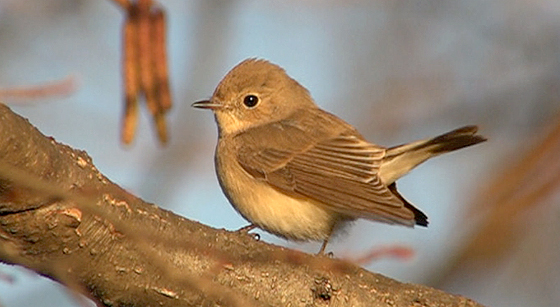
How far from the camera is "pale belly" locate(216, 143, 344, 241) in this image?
4.86 metres

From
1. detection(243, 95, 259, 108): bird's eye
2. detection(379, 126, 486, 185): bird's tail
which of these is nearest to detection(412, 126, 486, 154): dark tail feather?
detection(379, 126, 486, 185): bird's tail

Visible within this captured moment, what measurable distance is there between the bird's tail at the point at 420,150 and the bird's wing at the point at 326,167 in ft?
0.23

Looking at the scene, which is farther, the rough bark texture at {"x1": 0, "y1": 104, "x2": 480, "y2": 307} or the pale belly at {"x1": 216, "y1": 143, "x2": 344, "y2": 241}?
the pale belly at {"x1": 216, "y1": 143, "x2": 344, "y2": 241}

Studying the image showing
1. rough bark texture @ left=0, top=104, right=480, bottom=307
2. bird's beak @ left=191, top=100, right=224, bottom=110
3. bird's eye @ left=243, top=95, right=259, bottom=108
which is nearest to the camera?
rough bark texture @ left=0, top=104, right=480, bottom=307

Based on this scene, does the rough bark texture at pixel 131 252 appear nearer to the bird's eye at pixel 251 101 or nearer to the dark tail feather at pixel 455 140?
the dark tail feather at pixel 455 140

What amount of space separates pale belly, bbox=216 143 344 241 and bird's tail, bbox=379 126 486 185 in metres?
0.38

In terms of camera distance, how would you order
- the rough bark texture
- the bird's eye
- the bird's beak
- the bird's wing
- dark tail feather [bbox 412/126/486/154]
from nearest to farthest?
1. the rough bark texture
2. the bird's wing
3. dark tail feather [bbox 412/126/486/154]
4. the bird's beak
5. the bird's eye

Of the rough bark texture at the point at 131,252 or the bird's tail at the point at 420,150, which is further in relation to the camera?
the bird's tail at the point at 420,150

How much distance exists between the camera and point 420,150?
15.9 ft

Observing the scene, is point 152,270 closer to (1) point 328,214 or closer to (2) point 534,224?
(1) point 328,214

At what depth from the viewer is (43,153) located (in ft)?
9.30

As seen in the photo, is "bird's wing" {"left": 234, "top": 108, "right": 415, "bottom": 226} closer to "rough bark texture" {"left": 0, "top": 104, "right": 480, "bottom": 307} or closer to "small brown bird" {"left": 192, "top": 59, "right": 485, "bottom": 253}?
"small brown bird" {"left": 192, "top": 59, "right": 485, "bottom": 253}

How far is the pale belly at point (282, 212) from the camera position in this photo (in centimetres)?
486

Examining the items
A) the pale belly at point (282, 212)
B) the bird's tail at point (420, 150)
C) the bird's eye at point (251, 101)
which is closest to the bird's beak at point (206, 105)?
the bird's eye at point (251, 101)
